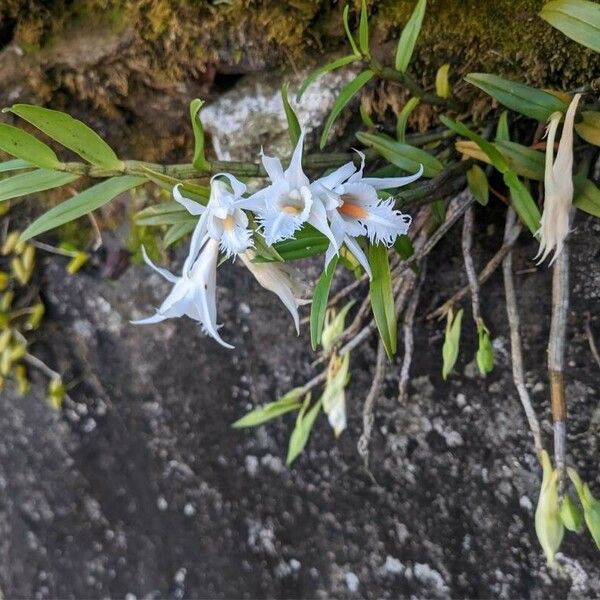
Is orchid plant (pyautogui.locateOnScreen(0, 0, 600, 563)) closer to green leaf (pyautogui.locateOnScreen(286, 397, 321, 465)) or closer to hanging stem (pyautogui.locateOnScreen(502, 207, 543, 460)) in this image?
hanging stem (pyautogui.locateOnScreen(502, 207, 543, 460))

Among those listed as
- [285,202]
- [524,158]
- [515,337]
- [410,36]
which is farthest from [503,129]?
[285,202]

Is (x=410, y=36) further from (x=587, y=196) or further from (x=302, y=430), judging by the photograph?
(x=302, y=430)

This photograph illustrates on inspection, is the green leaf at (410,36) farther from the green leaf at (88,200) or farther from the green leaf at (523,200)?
the green leaf at (88,200)

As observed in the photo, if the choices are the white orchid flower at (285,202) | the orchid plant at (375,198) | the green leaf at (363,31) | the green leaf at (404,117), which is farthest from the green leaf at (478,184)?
the white orchid flower at (285,202)

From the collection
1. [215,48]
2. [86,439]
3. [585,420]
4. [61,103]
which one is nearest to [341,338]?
[585,420]

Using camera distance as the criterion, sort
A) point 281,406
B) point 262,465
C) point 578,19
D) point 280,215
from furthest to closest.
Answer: point 262,465
point 281,406
point 578,19
point 280,215

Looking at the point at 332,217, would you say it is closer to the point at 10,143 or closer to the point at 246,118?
the point at 10,143
